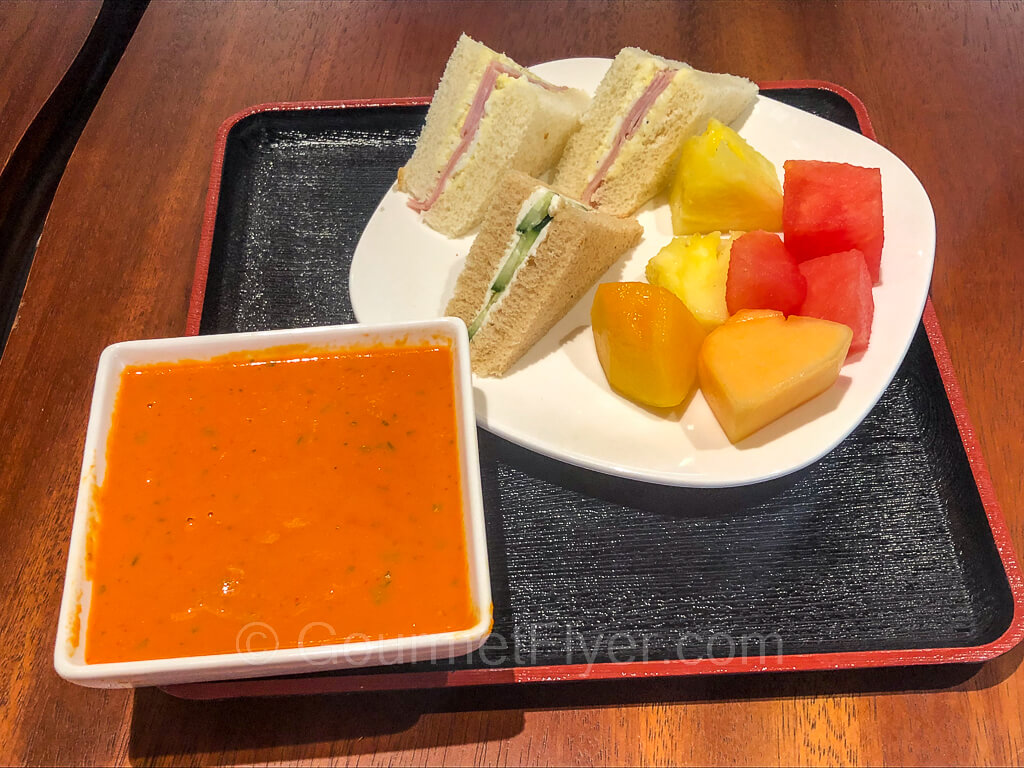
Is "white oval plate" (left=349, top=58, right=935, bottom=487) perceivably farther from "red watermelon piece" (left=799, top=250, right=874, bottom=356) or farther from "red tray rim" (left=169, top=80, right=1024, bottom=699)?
"red tray rim" (left=169, top=80, right=1024, bottom=699)

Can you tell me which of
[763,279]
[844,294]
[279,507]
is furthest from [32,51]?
[844,294]

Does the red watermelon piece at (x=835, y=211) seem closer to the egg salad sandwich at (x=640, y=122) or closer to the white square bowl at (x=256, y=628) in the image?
the egg salad sandwich at (x=640, y=122)

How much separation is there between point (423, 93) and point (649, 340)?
139 cm

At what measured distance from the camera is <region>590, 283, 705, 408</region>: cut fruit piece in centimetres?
142

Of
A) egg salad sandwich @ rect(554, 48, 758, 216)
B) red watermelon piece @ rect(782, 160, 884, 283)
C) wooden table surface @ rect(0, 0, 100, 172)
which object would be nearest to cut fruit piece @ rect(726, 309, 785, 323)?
red watermelon piece @ rect(782, 160, 884, 283)

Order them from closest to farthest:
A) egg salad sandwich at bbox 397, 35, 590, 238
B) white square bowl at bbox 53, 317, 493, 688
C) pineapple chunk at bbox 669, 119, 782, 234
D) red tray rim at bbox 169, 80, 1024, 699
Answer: white square bowl at bbox 53, 317, 493, 688
red tray rim at bbox 169, 80, 1024, 699
pineapple chunk at bbox 669, 119, 782, 234
egg salad sandwich at bbox 397, 35, 590, 238

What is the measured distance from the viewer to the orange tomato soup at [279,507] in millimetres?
1069

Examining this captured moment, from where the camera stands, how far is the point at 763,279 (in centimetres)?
150

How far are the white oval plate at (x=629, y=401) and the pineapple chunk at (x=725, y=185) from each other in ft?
0.44

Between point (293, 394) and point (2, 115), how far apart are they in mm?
1773

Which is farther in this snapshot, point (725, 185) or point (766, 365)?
point (725, 185)

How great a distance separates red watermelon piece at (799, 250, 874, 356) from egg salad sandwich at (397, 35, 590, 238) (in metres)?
0.80

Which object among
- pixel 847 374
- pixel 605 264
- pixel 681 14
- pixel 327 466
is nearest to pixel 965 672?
pixel 847 374

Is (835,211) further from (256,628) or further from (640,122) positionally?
(256,628)
